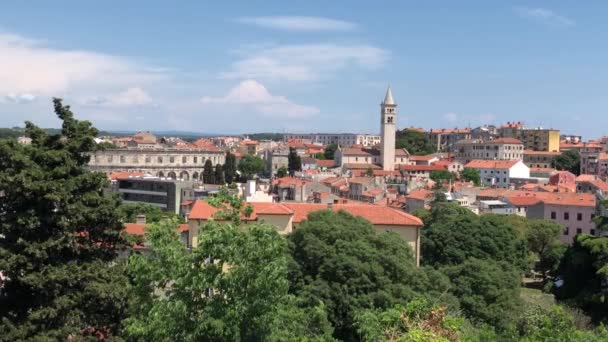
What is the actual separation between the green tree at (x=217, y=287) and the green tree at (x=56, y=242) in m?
2.42

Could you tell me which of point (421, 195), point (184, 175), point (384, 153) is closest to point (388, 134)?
point (384, 153)

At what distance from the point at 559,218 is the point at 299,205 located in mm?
28979

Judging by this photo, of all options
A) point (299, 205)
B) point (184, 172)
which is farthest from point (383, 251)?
point (184, 172)

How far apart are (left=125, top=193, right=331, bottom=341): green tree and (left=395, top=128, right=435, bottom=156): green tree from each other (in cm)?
11744

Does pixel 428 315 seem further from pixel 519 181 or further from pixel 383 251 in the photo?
pixel 519 181

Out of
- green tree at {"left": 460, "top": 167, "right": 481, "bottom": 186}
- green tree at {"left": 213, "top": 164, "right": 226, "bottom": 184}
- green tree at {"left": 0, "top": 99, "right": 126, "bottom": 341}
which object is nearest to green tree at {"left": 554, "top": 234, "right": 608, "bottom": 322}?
green tree at {"left": 0, "top": 99, "right": 126, "bottom": 341}

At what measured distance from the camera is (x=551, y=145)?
123 meters

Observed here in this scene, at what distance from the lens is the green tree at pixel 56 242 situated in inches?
508

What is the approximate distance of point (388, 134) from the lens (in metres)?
108

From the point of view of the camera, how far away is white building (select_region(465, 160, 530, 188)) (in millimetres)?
92125

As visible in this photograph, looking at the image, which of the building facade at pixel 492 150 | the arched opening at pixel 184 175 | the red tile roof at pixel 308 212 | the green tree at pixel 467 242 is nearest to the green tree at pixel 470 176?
the building facade at pixel 492 150

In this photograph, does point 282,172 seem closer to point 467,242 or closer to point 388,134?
point 388,134

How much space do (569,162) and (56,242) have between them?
333ft

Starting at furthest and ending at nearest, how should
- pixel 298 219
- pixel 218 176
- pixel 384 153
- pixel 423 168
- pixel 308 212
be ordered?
pixel 384 153
pixel 423 168
pixel 218 176
pixel 298 219
pixel 308 212
